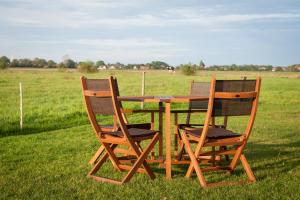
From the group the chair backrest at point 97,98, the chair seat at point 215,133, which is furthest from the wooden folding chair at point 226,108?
the chair backrest at point 97,98

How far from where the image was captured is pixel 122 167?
537 centimetres

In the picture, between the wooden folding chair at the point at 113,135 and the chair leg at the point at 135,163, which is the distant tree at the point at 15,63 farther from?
the chair leg at the point at 135,163

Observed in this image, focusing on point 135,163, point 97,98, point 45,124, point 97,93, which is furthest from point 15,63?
point 135,163

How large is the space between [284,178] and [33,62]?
97361 millimetres

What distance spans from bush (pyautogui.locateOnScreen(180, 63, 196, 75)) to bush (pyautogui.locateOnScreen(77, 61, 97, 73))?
737 inches

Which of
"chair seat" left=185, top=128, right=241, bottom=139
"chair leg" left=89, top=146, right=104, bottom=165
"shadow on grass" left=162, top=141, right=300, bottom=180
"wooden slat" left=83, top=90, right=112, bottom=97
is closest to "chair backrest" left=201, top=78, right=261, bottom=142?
"chair seat" left=185, top=128, right=241, bottom=139

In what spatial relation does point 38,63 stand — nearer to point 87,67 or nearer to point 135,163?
point 87,67

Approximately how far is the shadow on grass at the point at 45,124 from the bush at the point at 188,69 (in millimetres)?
70719

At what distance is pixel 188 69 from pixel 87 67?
21.2 m

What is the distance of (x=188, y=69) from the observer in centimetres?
8375

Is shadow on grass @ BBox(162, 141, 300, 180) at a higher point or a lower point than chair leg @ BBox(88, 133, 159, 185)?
lower

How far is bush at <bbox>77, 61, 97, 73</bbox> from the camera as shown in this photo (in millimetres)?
85250

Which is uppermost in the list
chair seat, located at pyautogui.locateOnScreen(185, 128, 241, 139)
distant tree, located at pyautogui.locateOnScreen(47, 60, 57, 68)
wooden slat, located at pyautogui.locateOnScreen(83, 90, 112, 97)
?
wooden slat, located at pyautogui.locateOnScreen(83, 90, 112, 97)

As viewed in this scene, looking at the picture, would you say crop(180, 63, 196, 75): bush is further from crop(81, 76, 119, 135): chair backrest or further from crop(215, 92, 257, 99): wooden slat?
crop(215, 92, 257, 99): wooden slat
